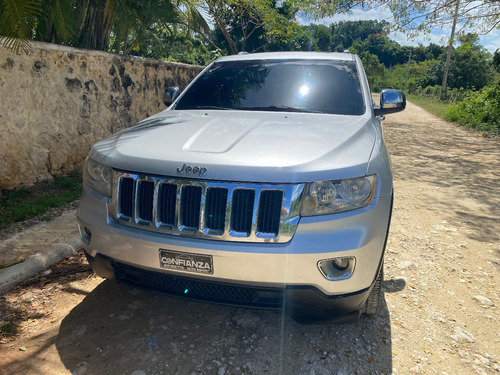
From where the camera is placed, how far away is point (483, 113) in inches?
534

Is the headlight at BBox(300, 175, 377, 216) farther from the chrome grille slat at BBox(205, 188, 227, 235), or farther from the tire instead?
the tire

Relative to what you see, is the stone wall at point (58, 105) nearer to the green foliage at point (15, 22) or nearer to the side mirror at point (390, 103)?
the green foliage at point (15, 22)

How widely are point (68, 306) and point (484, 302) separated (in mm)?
2920

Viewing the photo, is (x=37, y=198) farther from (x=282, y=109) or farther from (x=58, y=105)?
(x=282, y=109)

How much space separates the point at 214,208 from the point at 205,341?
2.88 feet

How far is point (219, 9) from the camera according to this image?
1380 cm

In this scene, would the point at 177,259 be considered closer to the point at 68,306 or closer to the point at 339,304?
the point at 339,304

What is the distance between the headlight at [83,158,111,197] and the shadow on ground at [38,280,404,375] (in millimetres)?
660

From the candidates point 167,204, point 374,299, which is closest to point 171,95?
point 167,204

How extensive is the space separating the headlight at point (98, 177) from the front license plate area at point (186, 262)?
1.71ft

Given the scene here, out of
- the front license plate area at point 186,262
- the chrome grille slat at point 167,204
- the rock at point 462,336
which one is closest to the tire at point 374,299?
the rock at point 462,336

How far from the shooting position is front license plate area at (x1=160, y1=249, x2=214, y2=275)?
194 centimetres

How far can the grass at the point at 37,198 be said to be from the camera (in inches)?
155

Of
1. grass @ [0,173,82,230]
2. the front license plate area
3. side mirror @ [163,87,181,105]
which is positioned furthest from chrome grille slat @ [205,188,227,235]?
grass @ [0,173,82,230]
